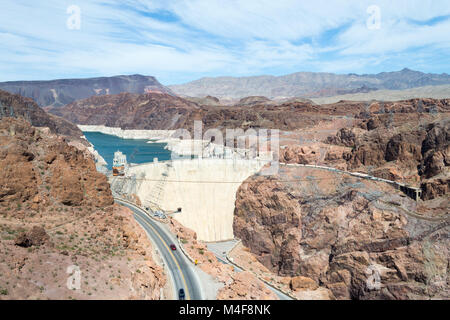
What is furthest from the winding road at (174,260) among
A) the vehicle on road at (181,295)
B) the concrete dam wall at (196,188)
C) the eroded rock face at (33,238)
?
the concrete dam wall at (196,188)

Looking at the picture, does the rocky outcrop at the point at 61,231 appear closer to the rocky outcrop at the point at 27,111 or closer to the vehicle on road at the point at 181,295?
the vehicle on road at the point at 181,295

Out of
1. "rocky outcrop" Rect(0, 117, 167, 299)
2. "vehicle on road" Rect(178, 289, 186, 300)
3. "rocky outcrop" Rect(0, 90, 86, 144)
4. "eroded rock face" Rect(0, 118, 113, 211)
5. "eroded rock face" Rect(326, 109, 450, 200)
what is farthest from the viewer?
"rocky outcrop" Rect(0, 90, 86, 144)

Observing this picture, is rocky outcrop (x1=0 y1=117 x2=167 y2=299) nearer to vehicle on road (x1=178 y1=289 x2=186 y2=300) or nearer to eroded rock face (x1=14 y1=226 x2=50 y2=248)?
eroded rock face (x1=14 y1=226 x2=50 y2=248)

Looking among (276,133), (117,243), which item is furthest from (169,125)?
(117,243)

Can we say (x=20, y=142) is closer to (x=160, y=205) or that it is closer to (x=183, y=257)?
(x=183, y=257)

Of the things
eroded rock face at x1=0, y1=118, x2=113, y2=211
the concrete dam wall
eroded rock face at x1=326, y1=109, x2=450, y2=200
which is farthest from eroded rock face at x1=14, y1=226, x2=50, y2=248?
eroded rock face at x1=326, y1=109, x2=450, y2=200

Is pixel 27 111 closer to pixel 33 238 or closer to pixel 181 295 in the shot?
pixel 33 238
